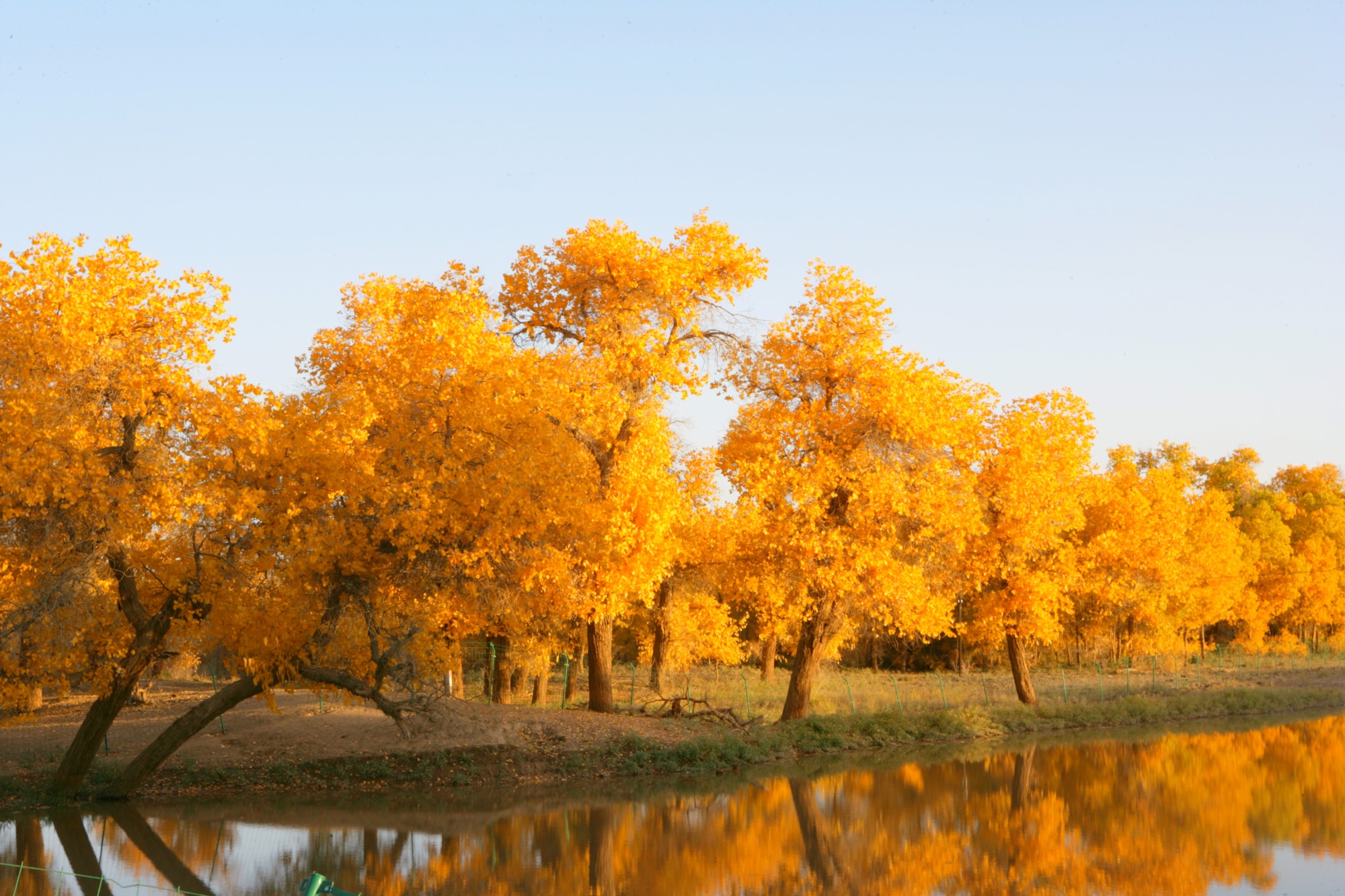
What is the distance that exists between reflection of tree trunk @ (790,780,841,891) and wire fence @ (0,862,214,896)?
7.70 m

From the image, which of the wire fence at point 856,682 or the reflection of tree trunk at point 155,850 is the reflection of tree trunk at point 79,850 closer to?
the reflection of tree trunk at point 155,850

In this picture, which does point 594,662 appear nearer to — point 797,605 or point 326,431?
point 797,605

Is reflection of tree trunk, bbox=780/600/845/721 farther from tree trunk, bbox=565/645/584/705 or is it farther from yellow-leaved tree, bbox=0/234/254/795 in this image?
yellow-leaved tree, bbox=0/234/254/795

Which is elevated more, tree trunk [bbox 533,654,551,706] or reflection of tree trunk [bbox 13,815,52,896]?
tree trunk [bbox 533,654,551,706]

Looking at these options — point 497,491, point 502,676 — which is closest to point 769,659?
point 502,676

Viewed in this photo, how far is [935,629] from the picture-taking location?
1123 inches

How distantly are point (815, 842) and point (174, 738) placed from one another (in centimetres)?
1185

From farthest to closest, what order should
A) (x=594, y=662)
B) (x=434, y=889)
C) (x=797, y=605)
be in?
1. (x=594, y=662)
2. (x=797, y=605)
3. (x=434, y=889)

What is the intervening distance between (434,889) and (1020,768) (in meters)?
16.2

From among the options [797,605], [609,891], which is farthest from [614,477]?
[609,891]

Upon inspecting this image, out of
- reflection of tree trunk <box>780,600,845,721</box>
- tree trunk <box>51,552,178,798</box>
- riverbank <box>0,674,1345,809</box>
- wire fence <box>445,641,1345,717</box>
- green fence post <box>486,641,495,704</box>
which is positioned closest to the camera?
tree trunk <box>51,552,178,798</box>

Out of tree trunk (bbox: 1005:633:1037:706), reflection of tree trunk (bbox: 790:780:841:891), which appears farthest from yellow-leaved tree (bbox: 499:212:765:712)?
tree trunk (bbox: 1005:633:1037:706)

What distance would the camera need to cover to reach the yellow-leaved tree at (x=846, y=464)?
26.8 metres

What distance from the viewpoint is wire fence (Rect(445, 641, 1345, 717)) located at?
33.9m
